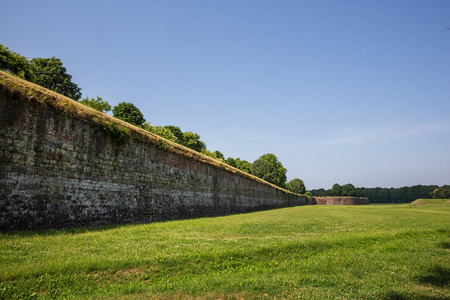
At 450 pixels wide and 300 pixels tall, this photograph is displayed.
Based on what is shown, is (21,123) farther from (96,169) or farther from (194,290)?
(194,290)

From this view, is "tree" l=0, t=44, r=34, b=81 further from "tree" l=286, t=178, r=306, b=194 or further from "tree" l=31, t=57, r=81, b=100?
"tree" l=286, t=178, r=306, b=194

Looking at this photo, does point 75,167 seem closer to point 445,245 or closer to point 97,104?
point 445,245

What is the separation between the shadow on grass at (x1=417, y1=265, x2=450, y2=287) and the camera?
4.71 meters

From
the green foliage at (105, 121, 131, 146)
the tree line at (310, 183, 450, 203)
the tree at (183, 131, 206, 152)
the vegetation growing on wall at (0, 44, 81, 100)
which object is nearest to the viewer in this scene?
the green foliage at (105, 121, 131, 146)

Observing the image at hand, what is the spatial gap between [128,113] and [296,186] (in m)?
69.9

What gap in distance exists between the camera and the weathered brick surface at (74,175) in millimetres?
7395

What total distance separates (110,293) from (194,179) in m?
13.3

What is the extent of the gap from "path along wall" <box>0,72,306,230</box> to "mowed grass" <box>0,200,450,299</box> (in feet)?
4.32

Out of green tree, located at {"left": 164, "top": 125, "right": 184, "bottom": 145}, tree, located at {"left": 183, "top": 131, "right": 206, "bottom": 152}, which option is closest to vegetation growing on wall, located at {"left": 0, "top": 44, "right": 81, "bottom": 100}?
green tree, located at {"left": 164, "top": 125, "right": 184, "bottom": 145}

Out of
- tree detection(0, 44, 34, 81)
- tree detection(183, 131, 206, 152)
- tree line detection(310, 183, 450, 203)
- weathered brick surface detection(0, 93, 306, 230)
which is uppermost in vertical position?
tree detection(0, 44, 34, 81)

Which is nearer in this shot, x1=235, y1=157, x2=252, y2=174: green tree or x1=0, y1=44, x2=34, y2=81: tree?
x1=0, y1=44, x2=34, y2=81: tree

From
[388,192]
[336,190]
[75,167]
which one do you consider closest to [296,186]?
[336,190]

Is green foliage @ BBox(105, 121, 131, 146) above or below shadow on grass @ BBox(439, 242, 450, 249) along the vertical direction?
above

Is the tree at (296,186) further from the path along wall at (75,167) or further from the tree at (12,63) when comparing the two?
the tree at (12,63)
